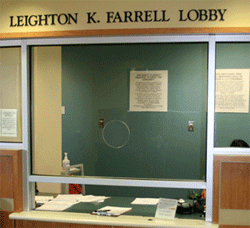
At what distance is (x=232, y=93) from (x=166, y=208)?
1.08 m

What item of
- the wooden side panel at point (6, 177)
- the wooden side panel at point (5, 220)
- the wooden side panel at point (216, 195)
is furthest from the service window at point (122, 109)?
the wooden side panel at point (5, 220)

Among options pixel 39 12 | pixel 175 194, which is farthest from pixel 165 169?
pixel 39 12

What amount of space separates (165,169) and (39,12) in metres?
1.65

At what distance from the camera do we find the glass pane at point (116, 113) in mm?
2717

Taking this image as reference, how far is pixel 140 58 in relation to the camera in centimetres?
277

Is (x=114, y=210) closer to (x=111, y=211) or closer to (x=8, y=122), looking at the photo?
(x=111, y=211)

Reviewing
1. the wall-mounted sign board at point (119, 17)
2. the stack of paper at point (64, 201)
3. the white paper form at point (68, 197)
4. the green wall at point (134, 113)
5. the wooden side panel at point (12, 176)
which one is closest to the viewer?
the wall-mounted sign board at point (119, 17)

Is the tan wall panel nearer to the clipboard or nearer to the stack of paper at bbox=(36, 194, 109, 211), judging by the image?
the stack of paper at bbox=(36, 194, 109, 211)

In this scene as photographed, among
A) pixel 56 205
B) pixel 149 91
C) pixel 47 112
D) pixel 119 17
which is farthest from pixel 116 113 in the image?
pixel 56 205

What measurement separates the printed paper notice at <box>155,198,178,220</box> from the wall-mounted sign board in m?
1.38

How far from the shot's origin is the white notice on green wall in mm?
2908

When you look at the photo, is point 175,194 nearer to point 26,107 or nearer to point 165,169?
point 165,169

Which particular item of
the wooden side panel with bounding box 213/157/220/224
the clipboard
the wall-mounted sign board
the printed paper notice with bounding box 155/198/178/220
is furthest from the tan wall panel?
the wooden side panel with bounding box 213/157/220/224

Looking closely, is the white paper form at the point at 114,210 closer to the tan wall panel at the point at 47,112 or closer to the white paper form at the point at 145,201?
the white paper form at the point at 145,201
